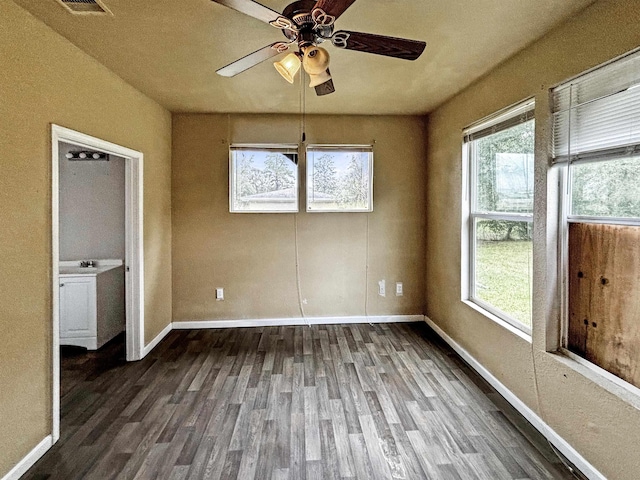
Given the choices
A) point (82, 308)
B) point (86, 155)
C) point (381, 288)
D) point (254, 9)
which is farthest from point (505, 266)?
point (86, 155)

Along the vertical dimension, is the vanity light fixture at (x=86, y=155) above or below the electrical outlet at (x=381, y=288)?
above

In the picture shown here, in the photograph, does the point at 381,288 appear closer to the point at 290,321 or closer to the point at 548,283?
the point at 290,321

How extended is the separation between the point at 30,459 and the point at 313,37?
8.95 feet

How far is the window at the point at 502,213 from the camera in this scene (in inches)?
99.8

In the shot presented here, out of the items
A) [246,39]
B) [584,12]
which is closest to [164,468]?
[246,39]

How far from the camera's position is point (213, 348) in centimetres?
365

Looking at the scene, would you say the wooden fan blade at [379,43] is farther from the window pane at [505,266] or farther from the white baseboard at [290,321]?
the white baseboard at [290,321]

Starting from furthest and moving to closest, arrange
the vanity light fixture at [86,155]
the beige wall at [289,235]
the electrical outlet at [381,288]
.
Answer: the electrical outlet at [381,288]
the beige wall at [289,235]
the vanity light fixture at [86,155]

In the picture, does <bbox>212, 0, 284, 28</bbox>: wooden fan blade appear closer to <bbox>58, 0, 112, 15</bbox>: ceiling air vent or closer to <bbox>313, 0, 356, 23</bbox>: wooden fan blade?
<bbox>313, 0, 356, 23</bbox>: wooden fan blade

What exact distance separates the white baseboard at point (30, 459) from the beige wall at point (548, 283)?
3037mm

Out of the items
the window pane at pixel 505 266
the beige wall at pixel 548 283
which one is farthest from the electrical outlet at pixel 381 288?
the window pane at pixel 505 266

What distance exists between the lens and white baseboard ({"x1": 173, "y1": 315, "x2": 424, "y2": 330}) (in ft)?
13.9

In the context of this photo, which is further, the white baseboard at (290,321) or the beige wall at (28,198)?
the white baseboard at (290,321)

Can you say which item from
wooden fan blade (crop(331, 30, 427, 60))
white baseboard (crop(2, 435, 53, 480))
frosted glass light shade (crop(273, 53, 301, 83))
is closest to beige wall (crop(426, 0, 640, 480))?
wooden fan blade (crop(331, 30, 427, 60))
